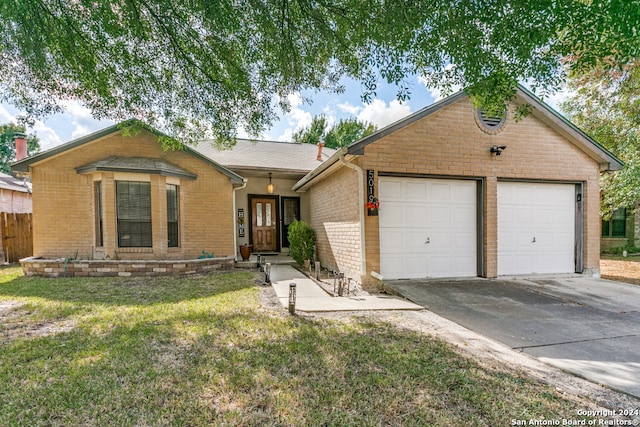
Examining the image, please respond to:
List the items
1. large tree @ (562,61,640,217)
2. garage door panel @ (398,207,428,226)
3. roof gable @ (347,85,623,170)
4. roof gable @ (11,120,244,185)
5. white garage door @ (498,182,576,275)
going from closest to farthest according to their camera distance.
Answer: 1. roof gable @ (347,85,623,170)
2. garage door panel @ (398,207,428,226)
3. white garage door @ (498,182,576,275)
4. roof gable @ (11,120,244,185)
5. large tree @ (562,61,640,217)

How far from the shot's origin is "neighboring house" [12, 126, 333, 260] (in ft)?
26.0

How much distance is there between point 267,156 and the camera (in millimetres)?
12383

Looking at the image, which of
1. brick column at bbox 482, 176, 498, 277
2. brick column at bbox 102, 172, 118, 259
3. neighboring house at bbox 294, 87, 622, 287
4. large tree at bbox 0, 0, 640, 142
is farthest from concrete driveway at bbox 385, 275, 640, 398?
brick column at bbox 102, 172, 118, 259

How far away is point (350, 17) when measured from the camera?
4.51 metres

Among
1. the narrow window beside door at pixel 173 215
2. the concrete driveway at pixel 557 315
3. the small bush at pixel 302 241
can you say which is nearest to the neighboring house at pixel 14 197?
the narrow window beside door at pixel 173 215

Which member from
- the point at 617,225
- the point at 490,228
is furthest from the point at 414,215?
the point at 617,225

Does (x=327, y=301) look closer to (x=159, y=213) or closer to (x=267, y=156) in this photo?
(x=159, y=213)

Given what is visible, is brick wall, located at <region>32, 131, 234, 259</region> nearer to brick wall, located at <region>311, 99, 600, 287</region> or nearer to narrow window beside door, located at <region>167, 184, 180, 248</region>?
narrow window beside door, located at <region>167, 184, 180, 248</region>

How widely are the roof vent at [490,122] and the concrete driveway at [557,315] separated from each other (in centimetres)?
367

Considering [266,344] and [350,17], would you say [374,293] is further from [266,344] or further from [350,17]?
[350,17]

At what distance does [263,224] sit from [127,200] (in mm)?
4934

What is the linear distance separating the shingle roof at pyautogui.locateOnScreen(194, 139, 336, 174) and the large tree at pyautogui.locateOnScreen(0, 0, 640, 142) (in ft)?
12.3

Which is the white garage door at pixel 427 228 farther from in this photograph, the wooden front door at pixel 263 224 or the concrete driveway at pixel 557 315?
the wooden front door at pixel 263 224

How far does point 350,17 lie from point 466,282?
19.5ft
